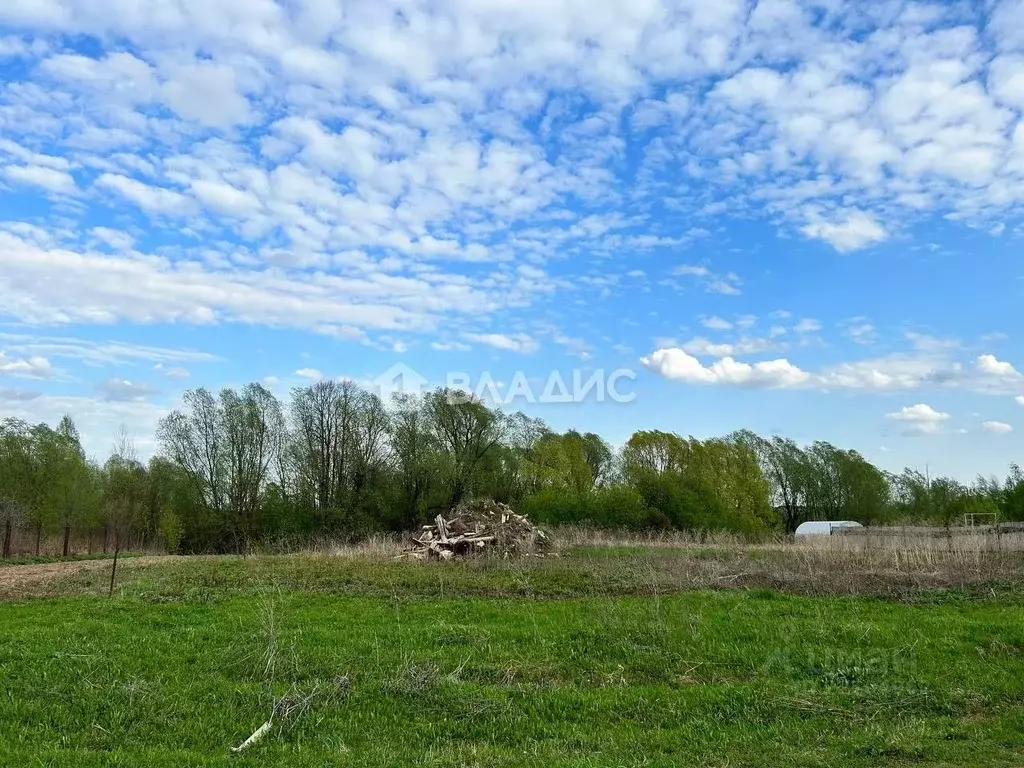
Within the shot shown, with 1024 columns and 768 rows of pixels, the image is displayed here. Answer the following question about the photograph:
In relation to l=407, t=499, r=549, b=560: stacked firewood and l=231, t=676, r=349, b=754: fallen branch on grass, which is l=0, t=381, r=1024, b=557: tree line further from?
l=231, t=676, r=349, b=754: fallen branch on grass

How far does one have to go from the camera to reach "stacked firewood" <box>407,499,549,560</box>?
74.9 feet

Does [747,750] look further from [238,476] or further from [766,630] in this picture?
[238,476]

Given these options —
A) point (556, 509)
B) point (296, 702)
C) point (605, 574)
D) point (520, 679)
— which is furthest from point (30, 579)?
point (556, 509)

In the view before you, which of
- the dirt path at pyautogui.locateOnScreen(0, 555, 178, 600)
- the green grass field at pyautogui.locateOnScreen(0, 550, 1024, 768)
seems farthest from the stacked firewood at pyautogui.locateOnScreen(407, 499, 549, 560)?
the green grass field at pyautogui.locateOnScreen(0, 550, 1024, 768)

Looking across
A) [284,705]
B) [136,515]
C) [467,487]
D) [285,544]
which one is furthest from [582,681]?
[136,515]

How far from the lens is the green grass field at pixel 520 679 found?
6.09m

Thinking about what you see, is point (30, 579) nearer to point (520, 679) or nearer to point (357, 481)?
point (520, 679)

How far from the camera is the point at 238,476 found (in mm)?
45469

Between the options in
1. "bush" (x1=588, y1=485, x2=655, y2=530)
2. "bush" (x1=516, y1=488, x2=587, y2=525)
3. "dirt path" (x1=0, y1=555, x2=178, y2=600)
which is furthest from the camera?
"bush" (x1=516, y1=488, x2=587, y2=525)

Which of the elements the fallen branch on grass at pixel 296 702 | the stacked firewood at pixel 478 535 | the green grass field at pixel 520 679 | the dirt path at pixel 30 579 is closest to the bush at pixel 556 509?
the stacked firewood at pixel 478 535

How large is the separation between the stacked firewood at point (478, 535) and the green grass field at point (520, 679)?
8833 mm

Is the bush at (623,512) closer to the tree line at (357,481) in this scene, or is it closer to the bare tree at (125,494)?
the tree line at (357,481)

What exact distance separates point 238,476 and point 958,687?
43421mm

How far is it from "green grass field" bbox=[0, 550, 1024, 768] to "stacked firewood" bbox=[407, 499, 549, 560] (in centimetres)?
883
